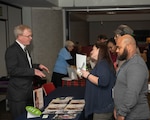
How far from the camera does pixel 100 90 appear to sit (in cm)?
237

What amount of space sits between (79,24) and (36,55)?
7.01 m

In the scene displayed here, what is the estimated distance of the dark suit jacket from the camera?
2579 millimetres

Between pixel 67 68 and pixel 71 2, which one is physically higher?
pixel 71 2

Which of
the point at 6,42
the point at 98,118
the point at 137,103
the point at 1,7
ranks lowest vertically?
the point at 98,118

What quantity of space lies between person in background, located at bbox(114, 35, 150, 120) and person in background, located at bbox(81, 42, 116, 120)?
31 cm

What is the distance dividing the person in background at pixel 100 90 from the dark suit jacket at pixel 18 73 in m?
0.67

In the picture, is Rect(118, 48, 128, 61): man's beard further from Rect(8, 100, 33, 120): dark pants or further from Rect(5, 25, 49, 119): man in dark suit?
Rect(8, 100, 33, 120): dark pants

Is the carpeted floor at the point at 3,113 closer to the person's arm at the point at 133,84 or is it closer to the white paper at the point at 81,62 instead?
the white paper at the point at 81,62

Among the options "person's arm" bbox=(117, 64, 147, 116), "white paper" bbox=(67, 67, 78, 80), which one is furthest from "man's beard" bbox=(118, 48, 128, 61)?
"white paper" bbox=(67, 67, 78, 80)

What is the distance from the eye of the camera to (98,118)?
2375mm

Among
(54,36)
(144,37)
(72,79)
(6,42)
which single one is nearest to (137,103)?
(72,79)

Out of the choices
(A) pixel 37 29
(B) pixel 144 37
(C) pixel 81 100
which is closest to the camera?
(C) pixel 81 100

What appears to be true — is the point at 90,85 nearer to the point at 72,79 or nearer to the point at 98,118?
the point at 98,118

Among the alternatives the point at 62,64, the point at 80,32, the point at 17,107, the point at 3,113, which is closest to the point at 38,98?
the point at 17,107
